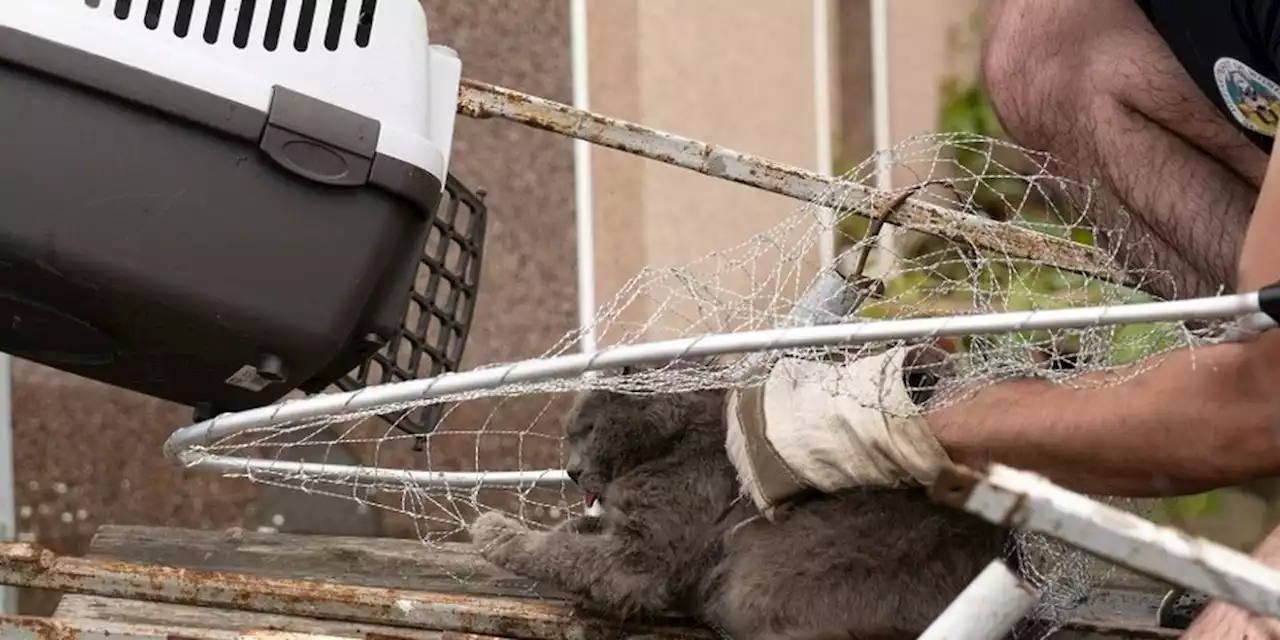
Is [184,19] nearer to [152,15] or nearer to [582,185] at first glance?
[152,15]

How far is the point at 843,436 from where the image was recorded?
741 mm

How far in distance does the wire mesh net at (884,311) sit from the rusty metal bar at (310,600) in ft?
0.31

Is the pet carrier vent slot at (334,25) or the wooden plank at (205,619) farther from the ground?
the pet carrier vent slot at (334,25)

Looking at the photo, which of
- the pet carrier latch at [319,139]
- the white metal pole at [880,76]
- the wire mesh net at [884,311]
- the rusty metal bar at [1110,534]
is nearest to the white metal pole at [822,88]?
the white metal pole at [880,76]

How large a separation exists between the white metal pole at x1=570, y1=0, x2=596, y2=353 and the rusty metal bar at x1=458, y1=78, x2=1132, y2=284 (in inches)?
27.4

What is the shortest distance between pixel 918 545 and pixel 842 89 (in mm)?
1349

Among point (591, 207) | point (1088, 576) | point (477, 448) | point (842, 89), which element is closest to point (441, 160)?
point (1088, 576)

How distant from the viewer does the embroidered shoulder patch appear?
2.66ft

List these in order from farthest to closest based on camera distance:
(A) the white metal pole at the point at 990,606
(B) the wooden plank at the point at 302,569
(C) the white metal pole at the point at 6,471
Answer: (C) the white metal pole at the point at 6,471 → (B) the wooden plank at the point at 302,569 → (A) the white metal pole at the point at 990,606

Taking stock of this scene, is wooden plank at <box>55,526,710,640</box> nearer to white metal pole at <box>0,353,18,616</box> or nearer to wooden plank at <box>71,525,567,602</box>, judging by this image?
wooden plank at <box>71,525,567,602</box>

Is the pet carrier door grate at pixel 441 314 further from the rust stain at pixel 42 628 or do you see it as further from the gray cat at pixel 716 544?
the rust stain at pixel 42 628

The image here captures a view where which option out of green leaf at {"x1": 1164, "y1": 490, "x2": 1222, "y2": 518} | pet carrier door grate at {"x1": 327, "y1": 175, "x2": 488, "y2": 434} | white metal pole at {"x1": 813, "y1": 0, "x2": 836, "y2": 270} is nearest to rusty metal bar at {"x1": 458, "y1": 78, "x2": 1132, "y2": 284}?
pet carrier door grate at {"x1": 327, "y1": 175, "x2": 488, "y2": 434}

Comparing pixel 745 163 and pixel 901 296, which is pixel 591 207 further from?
pixel 901 296

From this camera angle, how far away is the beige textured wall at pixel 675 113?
1.73 m
